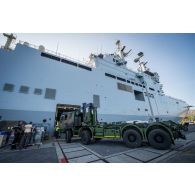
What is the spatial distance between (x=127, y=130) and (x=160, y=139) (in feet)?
5.82

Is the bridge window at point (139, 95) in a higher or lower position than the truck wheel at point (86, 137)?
higher

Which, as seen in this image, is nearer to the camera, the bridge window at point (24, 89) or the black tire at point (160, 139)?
the black tire at point (160, 139)

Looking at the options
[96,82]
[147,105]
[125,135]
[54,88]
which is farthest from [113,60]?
[125,135]

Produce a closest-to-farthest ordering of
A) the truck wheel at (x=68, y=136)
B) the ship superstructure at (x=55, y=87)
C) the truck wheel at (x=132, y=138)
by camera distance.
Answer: the truck wheel at (x=132, y=138), the truck wheel at (x=68, y=136), the ship superstructure at (x=55, y=87)

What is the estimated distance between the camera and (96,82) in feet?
59.8

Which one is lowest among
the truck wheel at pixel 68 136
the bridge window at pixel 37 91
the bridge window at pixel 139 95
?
the truck wheel at pixel 68 136

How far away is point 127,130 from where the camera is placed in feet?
20.4

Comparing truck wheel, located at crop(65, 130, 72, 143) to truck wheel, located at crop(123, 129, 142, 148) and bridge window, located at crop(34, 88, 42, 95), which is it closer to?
truck wheel, located at crop(123, 129, 142, 148)

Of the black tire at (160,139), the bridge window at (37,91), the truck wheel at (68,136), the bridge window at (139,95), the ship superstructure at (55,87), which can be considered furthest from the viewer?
the bridge window at (139,95)

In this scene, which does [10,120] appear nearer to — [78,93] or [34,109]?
[34,109]

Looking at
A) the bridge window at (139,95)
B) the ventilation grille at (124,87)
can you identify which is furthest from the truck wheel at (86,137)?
the bridge window at (139,95)

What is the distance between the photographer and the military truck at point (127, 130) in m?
5.26

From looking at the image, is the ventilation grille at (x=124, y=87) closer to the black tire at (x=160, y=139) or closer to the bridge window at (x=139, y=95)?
the bridge window at (x=139, y=95)

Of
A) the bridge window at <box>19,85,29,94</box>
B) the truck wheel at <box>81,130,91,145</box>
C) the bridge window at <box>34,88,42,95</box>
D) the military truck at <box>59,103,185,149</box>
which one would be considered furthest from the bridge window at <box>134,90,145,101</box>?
the bridge window at <box>19,85,29,94</box>
